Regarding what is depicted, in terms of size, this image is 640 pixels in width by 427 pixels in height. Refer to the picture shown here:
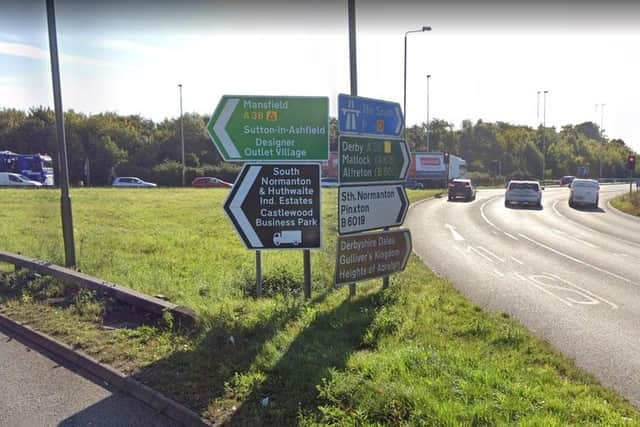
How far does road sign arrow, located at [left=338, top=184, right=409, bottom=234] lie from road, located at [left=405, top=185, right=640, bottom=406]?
1941 mm

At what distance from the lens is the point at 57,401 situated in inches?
139

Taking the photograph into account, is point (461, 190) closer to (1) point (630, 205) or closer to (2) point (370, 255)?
(1) point (630, 205)

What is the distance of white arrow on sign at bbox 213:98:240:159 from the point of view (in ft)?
16.7

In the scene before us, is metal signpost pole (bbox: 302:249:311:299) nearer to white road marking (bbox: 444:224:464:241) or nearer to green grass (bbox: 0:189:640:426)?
green grass (bbox: 0:189:640:426)

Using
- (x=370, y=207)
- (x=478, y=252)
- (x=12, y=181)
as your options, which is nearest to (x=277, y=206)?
(x=370, y=207)

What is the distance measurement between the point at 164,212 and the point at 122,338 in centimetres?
1475

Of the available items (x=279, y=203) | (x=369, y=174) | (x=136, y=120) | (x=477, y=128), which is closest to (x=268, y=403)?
(x=279, y=203)

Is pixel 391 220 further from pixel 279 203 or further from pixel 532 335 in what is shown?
pixel 532 335

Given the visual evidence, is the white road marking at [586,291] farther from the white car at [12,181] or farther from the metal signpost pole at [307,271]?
the white car at [12,181]

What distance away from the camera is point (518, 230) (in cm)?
1598

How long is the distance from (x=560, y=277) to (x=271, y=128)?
651 centimetres

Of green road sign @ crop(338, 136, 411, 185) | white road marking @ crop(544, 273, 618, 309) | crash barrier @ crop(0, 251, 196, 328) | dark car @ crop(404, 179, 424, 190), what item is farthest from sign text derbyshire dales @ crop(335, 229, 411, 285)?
dark car @ crop(404, 179, 424, 190)

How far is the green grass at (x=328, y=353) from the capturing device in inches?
126

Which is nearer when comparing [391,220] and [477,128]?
[391,220]
